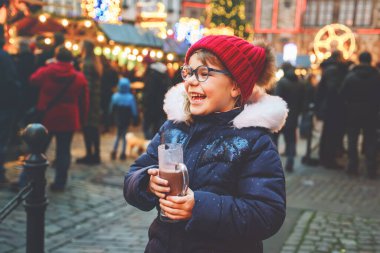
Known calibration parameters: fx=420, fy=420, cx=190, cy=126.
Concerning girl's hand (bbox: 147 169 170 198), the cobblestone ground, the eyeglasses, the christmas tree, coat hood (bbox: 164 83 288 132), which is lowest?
the cobblestone ground

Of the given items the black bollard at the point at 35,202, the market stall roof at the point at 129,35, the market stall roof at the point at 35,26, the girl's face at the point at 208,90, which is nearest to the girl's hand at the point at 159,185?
the girl's face at the point at 208,90

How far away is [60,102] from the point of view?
5.96 meters

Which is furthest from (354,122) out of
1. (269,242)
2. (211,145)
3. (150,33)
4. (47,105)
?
(150,33)

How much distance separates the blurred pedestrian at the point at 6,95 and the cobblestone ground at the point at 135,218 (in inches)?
27.8

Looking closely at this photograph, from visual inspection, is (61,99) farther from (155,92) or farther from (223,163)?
(223,163)

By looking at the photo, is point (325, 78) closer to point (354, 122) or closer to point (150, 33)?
point (354, 122)

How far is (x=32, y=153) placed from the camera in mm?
3307

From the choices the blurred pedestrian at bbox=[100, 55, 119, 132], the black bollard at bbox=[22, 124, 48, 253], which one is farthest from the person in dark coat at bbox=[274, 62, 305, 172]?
the black bollard at bbox=[22, 124, 48, 253]

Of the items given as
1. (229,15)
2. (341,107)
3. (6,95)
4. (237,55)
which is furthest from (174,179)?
(229,15)

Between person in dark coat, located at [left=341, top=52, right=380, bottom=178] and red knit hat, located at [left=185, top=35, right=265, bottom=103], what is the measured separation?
6120mm

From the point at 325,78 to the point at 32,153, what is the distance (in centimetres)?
646

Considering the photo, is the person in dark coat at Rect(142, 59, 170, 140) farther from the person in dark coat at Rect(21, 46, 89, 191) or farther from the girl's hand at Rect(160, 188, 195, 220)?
the girl's hand at Rect(160, 188, 195, 220)

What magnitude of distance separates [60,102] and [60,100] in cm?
3

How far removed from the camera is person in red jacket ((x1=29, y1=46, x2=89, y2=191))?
584 centimetres
